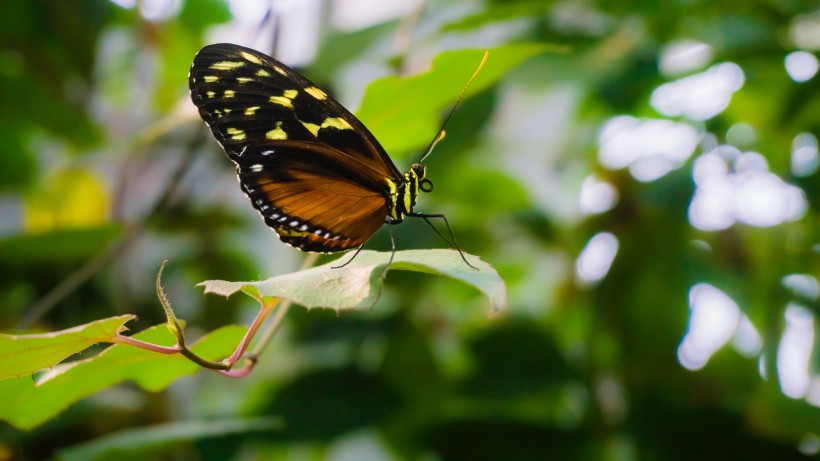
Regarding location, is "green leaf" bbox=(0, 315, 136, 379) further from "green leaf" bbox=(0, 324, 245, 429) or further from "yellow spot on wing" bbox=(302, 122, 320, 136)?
"yellow spot on wing" bbox=(302, 122, 320, 136)

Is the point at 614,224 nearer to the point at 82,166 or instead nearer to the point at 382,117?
the point at 382,117

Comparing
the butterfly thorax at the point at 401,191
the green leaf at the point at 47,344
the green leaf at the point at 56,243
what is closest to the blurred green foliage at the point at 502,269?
the green leaf at the point at 56,243

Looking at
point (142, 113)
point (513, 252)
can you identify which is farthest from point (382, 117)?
point (142, 113)

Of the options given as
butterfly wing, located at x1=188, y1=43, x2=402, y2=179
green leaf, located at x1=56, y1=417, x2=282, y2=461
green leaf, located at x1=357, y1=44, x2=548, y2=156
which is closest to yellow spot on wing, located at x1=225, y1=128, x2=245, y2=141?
butterfly wing, located at x1=188, y1=43, x2=402, y2=179

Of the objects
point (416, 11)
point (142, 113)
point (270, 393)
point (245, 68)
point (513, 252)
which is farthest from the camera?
point (142, 113)

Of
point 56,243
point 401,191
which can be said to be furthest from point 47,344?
point 56,243
